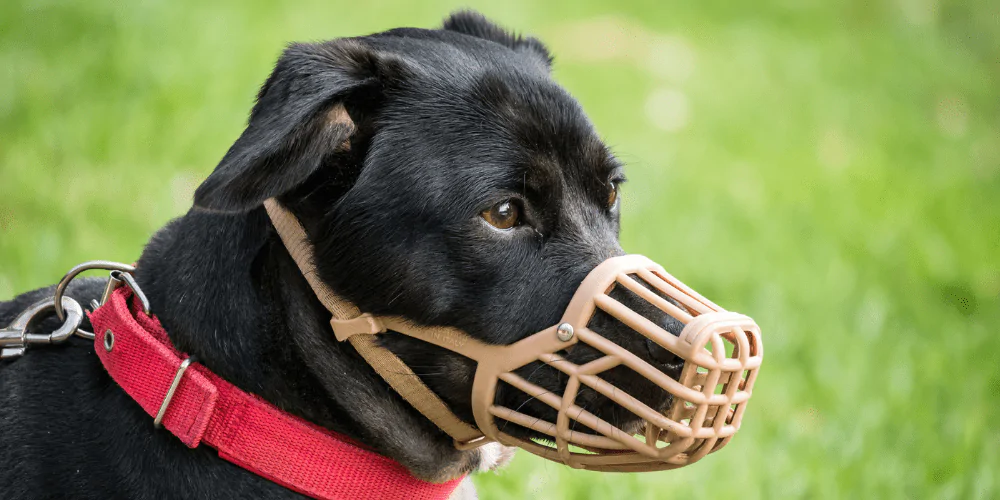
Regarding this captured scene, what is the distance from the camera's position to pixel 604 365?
2094 millimetres

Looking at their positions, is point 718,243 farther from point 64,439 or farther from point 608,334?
point 64,439

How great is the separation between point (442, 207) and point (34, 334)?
110cm

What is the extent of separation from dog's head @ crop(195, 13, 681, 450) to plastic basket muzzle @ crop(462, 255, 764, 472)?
5cm

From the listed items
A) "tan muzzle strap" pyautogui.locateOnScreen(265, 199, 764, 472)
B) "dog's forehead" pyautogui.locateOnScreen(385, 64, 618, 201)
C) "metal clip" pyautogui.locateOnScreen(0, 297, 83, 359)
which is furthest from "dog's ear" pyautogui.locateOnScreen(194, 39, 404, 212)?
"metal clip" pyautogui.locateOnScreen(0, 297, 83, 359)

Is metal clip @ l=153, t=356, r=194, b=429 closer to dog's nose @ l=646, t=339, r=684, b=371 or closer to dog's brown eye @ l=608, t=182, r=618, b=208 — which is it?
dog's nose @ l=646, t=339, r=684, b=371

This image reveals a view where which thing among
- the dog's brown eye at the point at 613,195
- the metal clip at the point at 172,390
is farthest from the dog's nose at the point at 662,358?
the metal clip at the point at 172,390

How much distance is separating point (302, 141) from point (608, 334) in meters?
0.80

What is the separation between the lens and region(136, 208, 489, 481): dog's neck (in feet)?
7.30

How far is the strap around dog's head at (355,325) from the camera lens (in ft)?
7.33

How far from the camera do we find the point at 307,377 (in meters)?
2.29

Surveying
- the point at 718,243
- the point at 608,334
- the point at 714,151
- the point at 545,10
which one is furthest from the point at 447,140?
the point at 545,10

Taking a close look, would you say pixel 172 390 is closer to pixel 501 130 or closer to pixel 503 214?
pixel 503 214

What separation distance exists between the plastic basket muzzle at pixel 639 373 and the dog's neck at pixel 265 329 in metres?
0.28

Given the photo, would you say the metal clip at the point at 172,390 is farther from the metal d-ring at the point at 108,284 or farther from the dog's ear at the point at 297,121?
the dog's ear at the point at 297,121
